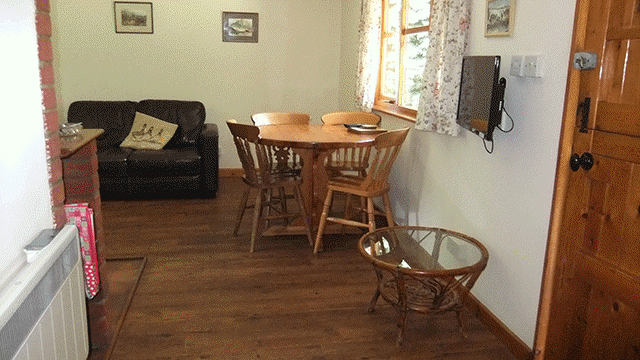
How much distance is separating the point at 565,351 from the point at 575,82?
1019mm

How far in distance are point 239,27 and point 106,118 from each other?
1.63 meters

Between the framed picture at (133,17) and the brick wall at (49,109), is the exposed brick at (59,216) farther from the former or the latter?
the framed picture at (133,17)

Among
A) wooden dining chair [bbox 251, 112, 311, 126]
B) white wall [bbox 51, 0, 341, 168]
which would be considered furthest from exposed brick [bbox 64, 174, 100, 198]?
white wall [bbox 51, 0, 341, 168]

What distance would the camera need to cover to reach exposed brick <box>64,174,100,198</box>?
7.50ft

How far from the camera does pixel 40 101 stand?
173cm

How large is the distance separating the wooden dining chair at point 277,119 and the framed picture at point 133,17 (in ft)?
6.54

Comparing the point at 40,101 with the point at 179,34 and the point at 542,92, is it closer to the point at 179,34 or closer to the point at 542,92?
the point at 542,92

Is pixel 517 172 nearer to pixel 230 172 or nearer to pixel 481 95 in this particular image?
pixel 481 95

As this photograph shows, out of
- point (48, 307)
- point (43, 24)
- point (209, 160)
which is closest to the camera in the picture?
point (48, 307)

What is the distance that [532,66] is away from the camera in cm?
217

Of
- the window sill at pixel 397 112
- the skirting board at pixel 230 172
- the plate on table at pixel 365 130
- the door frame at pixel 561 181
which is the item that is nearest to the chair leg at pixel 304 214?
the plate on table at pixel 365 130

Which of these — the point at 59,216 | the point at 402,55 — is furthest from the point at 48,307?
the point at 402,55

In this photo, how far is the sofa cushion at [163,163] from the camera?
15.6 feet

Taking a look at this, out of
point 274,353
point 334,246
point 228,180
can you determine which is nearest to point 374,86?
point 334,246
